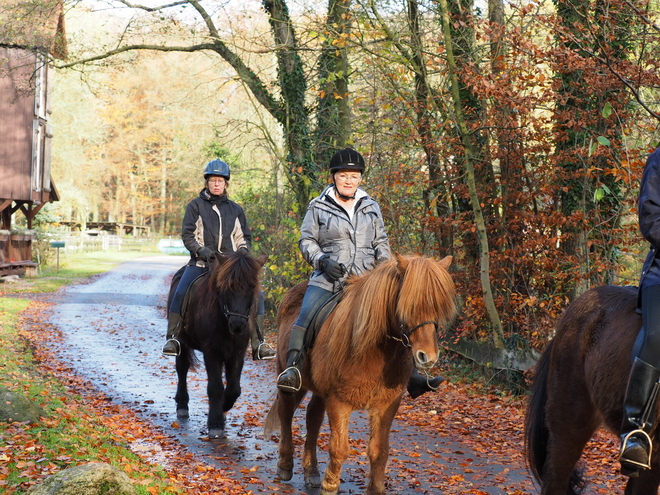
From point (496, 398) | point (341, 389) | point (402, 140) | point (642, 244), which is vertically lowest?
point (496, 398)

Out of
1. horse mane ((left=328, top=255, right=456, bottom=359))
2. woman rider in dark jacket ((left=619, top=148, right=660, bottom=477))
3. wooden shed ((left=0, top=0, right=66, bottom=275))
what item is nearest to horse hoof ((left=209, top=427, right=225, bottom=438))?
horse mane ((left=328, top=255, right=456, bottom=359))

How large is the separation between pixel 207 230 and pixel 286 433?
3.40 meters

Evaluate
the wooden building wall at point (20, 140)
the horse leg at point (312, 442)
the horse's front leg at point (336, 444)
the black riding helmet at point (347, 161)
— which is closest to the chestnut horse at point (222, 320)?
the horse leg at point (312, 442)

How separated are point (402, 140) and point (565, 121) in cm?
308

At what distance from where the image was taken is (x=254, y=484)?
6527 mm

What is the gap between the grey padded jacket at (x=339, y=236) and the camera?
6328 millimetres

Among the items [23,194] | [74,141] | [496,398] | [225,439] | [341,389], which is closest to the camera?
[341,389]

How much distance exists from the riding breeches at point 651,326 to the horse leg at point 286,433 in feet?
10.9

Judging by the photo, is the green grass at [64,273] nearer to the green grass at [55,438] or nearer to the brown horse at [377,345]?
the green grass at [55,438]

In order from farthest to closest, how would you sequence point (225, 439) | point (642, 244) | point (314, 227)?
point (642, 244)
point (225, 439)
point (314, 227)

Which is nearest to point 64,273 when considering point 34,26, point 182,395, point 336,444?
point 34,26

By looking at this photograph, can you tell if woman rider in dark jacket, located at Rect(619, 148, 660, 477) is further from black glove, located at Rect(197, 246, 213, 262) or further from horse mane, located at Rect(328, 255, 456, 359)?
black glove, located at Rect(197, 246, 213, 262)

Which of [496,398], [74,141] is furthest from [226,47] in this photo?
[74,141]

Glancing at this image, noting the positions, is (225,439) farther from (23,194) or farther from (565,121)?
(23,194)
